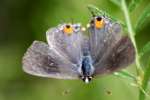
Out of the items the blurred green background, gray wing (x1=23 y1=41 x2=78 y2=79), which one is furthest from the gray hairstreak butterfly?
A: the blurred green background

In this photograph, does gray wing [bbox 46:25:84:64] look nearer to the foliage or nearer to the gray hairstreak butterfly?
the gray hairstreak butterfly

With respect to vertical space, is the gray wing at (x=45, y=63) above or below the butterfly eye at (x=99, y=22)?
below

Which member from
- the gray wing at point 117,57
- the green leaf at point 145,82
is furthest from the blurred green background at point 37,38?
the green leaf at point 145,82

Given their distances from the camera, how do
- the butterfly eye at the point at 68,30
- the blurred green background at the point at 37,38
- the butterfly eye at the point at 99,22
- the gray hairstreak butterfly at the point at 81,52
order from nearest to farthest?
the gray hairstreak butterfly at the point at 81,52 → the butterfly eye at the point at 99,22 → the butterfly eye at the point at 68,30 → the blurred green background at the point at 37,38

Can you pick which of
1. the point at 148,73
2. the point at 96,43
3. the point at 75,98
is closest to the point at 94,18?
the point at 96,43

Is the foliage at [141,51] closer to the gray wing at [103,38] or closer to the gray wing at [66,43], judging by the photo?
the gray wing at [103,38]

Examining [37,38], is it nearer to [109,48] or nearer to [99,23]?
[99,23]

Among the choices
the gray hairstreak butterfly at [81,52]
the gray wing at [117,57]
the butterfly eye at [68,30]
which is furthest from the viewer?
the butterfly eye at [68,30]
